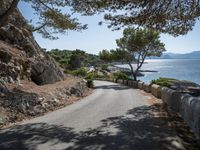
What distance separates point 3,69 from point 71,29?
4.82m

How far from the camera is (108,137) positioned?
10383 millimetres

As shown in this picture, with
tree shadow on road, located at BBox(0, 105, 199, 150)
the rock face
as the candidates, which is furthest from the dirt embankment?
tree shadow on road, located at BBox(0, 105, 199, 150)

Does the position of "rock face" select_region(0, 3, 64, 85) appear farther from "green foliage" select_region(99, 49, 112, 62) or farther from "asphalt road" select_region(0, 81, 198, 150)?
"green foliage" select_region(99, 49, 112, 62)

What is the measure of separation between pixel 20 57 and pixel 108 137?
14.1 meters

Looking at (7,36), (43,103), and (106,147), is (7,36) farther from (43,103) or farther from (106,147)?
(106,147)

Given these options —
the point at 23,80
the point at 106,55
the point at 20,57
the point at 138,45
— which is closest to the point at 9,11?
the point at 23,80

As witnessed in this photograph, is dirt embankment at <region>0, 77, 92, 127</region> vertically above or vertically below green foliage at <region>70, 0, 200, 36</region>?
below

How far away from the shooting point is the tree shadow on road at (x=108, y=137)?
30.2 ft

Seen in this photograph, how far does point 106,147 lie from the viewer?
9031 millimetres

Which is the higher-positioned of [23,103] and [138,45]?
[138,45]

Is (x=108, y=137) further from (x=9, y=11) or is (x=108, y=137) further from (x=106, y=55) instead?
(x=106, y=55)

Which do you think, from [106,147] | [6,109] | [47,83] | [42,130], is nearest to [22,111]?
[6,109]

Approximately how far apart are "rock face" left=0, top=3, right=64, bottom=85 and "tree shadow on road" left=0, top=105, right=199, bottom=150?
8.31 meters

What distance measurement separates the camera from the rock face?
66.1 ft
